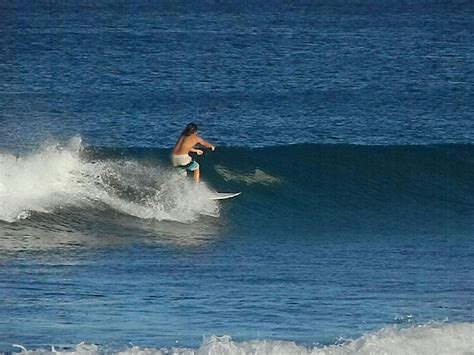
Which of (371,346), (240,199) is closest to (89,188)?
(240,199)

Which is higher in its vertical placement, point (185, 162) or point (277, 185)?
point (185, 162)

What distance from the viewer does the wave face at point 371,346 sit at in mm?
12117

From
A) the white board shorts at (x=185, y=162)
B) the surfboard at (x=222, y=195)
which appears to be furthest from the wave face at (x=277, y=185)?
the white board shorts at (x=185, y=162)

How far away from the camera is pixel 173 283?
50.8 ft

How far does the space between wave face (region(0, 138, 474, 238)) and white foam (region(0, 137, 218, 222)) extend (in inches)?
0.6

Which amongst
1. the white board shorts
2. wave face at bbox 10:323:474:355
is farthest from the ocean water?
the white board shorts

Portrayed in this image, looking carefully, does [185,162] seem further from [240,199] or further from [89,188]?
[240,199]

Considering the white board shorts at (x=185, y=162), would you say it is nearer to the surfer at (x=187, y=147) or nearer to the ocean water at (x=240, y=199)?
the surfer at (x=187, y=147)

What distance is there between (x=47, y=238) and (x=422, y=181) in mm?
7600

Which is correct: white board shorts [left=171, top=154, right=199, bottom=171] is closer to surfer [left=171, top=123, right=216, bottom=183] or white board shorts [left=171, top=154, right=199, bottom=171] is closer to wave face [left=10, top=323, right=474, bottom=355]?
surfer [left=171, top=123, right=216, bottom=183]

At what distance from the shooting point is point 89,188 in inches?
798

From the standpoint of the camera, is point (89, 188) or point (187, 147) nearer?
point (187, 147)

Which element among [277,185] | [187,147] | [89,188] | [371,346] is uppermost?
[187,147]

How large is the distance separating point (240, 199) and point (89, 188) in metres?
2.49
